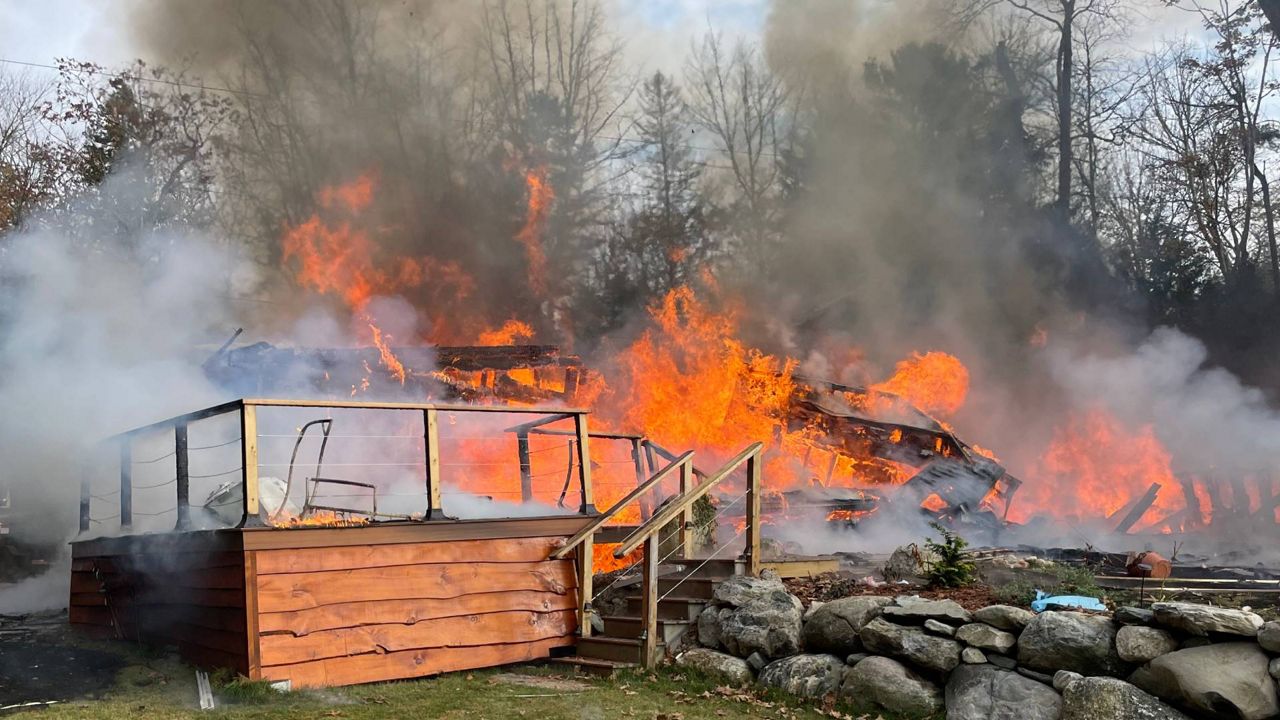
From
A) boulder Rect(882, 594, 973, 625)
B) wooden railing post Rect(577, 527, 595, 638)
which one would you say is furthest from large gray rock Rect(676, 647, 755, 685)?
boulder Rect(882, 594, 973, 625)

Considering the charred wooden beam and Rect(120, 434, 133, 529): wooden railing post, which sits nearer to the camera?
Rect(120, 434, 133, 529): wooden railing post

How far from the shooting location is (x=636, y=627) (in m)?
9.39

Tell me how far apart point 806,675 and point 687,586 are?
208 centimetres

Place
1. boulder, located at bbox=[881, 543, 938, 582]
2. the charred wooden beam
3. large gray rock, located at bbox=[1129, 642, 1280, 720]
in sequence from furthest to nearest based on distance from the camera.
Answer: the charred wooden beam, boulder, located at bbox=[881, 543, 938, 582], large gray rock, located at bbox=[1129, 642, 1280, 720]

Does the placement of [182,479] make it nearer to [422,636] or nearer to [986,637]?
[422,636]

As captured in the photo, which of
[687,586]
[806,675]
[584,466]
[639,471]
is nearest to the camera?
[806,675]

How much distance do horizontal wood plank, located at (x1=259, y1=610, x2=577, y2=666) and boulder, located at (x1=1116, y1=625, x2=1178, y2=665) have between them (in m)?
5.13

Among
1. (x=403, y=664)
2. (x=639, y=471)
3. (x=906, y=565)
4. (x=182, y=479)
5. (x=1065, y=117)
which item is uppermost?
(x=1065, y=117)

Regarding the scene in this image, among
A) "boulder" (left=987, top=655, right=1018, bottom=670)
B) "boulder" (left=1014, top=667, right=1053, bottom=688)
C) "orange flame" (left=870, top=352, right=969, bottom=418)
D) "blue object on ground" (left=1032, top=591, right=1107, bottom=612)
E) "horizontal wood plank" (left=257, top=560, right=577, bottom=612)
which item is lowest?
"boulder" (left=1014, top=667, right=1053, bottom=688)

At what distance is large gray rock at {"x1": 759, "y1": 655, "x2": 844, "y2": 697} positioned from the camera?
7.91m

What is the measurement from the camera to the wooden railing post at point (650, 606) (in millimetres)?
8875

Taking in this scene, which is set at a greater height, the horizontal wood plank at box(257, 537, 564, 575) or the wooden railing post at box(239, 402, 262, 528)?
the wooden railing post at box(239, 402, 262, 528)

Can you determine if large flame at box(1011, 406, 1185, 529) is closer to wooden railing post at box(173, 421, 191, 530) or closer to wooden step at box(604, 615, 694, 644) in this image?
wooden step at box(604, 615, 694, 644)

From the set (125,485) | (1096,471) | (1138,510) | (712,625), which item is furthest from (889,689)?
(1096,471)
